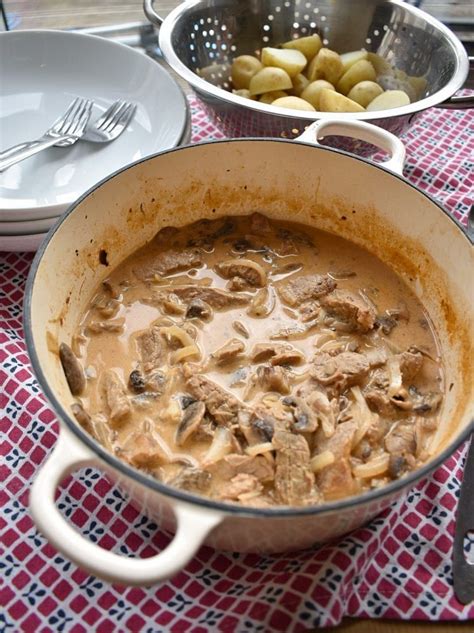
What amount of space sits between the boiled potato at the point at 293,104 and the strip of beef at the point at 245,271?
690 millimetres

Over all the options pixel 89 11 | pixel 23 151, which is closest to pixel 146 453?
pixel 23 151

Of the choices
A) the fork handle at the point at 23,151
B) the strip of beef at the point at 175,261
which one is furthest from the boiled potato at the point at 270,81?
the strip of beef at the point at 175,261

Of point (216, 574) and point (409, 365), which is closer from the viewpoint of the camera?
point (216, 574)

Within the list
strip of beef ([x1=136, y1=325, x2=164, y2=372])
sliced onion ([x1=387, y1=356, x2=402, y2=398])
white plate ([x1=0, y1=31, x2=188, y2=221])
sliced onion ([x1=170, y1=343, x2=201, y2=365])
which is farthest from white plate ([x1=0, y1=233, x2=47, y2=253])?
sliced onion ([x1=387, y1=356, x2=402, y2=398])

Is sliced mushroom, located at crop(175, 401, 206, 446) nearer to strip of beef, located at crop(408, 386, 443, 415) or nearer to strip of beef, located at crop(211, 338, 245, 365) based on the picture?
strip of beef, located at crop(211, 338, 245, 365)

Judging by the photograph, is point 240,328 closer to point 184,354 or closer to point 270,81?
point 184,354

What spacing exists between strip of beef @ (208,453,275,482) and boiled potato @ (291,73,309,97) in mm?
1659

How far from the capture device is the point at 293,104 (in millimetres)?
2328

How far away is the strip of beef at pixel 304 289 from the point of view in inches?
73.0

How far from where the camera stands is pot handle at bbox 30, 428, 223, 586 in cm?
103

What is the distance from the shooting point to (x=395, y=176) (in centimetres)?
179

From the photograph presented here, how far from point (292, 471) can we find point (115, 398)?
18.4 inches

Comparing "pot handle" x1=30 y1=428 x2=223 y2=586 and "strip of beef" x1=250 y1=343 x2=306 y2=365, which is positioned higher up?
"pot handle" x1=30 y1=428 x2=223 y2=586

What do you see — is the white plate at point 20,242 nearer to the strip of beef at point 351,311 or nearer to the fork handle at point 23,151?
the fork handle at point 23,151
